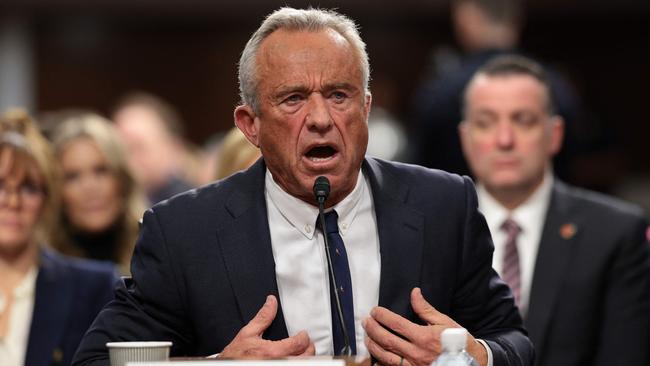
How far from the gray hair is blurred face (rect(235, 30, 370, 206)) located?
2 centimetres

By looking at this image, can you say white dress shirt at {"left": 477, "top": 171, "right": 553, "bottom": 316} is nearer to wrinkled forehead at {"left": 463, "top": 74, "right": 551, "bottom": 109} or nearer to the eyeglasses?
wrinkled forehead at {"left": 463, "top": 74, "right": 551, "bottom": 109}

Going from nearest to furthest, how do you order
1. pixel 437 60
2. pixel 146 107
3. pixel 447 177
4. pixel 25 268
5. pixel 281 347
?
pixel 281 347 < pixel 447 177 < pixel 25 268 < pixel 437 60 < pixel 146 107

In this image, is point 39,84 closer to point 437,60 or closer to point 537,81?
point 437,60

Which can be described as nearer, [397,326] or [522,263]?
[397,326]

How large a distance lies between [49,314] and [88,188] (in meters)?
1.39

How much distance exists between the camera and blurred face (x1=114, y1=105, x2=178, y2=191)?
8914 mm

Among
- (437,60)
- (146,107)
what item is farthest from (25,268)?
(146,107)

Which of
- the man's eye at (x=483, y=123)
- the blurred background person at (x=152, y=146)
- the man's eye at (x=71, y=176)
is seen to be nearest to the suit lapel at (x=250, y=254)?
the man's eye at (x=483, y=123)

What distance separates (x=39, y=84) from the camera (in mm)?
14047

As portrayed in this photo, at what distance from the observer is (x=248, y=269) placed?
331cm

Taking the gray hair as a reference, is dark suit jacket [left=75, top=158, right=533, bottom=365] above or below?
below

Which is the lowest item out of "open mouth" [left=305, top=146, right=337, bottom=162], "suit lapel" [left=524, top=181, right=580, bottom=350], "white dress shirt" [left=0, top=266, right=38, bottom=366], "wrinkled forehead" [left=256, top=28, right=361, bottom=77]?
"white dress shirt" [left=0, top=266, right=38, bottom=366]

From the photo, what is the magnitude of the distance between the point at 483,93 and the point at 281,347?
2.35m

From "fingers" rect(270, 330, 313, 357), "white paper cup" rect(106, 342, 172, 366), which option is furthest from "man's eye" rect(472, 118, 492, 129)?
"white paper cup" rect(106, 342, 172, 366)
